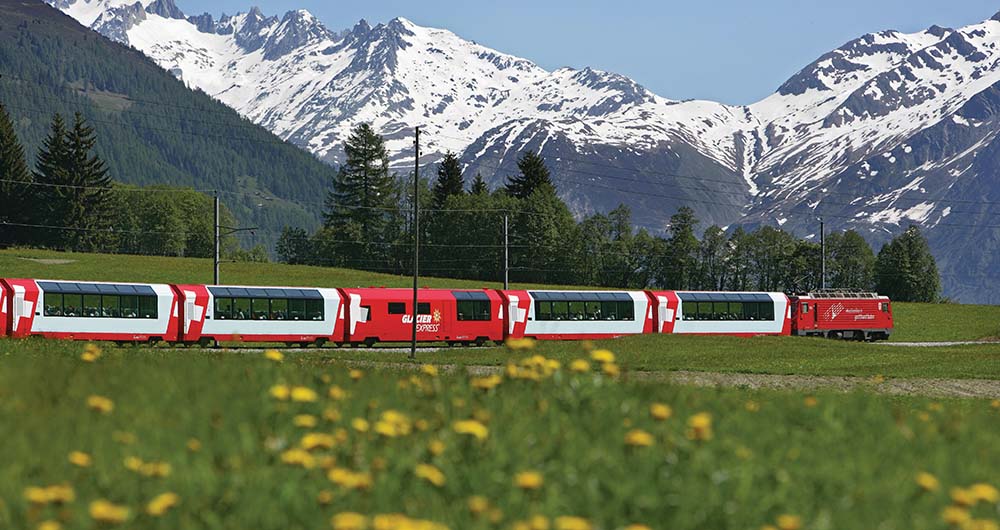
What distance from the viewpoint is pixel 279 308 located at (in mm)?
63469

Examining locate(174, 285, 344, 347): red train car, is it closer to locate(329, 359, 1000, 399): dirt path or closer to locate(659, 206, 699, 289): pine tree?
locate(329, 359, 1000, 399): dirt path

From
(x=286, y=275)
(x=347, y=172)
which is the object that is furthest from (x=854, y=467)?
(x=347, y=172)

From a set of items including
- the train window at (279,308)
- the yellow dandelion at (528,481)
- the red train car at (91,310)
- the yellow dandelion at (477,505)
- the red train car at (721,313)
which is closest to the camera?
the yellow dandelion at (477,505)

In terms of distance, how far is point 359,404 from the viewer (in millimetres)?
10781

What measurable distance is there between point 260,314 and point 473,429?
5503 cm

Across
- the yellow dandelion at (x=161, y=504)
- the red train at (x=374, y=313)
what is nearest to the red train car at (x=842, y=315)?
the red train at (x=374, y=313)

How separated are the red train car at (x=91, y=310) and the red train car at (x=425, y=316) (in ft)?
33.8

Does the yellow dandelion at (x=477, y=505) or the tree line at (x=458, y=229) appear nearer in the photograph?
the yellow dandelion at (x=477, y=505)

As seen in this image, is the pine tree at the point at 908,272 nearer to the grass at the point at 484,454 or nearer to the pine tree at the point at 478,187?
the pine tree at the point at 478,187

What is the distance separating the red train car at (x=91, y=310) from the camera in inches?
2200

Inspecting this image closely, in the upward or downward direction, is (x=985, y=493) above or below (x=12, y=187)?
below

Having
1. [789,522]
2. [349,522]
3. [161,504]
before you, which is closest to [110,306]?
[161,504]

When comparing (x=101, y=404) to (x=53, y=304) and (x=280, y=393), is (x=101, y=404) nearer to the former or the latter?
(x=280, y=393)

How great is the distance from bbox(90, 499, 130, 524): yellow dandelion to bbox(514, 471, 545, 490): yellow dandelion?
259 cm
